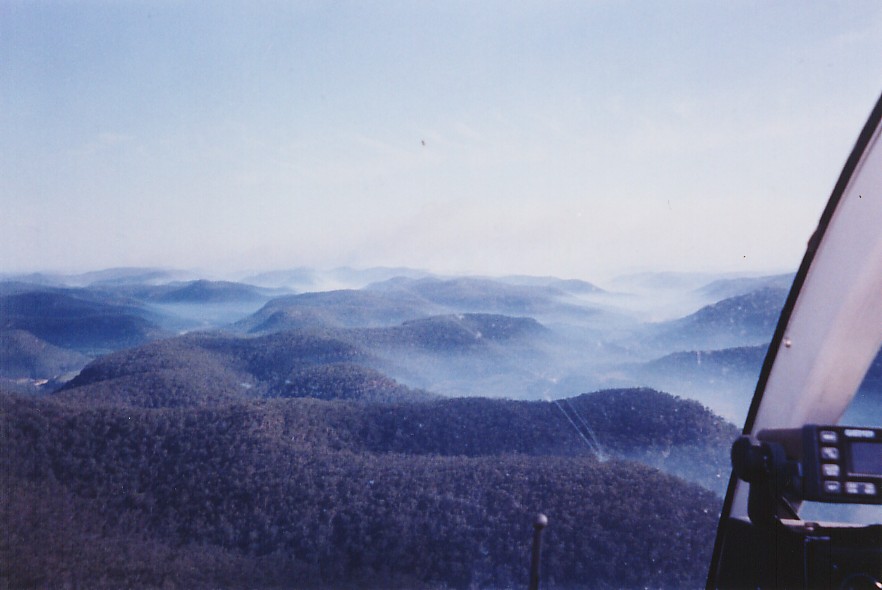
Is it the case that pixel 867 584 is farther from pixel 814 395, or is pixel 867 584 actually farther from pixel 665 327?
pixel 665 327

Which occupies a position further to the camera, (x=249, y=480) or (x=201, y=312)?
(x=201, y=312)

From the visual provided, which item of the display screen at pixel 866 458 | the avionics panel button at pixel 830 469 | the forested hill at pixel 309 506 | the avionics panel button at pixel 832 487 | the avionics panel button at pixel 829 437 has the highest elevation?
the avionics panel button at pixel 829 437

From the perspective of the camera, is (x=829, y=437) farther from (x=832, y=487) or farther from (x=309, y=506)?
(x=309, y=506)

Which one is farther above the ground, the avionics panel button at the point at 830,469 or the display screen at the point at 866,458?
the display screen at the point at 866,458

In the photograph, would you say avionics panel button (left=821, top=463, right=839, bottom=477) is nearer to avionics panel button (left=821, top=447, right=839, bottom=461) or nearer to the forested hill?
avionics panel button (left=821, top=447, right=839, bottom=461)

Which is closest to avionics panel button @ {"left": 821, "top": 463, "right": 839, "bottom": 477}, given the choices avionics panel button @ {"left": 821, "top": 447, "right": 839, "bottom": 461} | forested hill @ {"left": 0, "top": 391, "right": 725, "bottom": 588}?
avionics panel button @ {"left": 821, "top": 447, "right": 839, "bottom": 461}

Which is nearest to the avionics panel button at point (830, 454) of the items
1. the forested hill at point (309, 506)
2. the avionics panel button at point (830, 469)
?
the avionics panel button at point (830, 469)

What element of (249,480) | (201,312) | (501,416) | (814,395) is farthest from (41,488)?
(814,395)

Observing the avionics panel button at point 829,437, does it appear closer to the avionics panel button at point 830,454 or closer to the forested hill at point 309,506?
the avionics panel button at point 830,454
